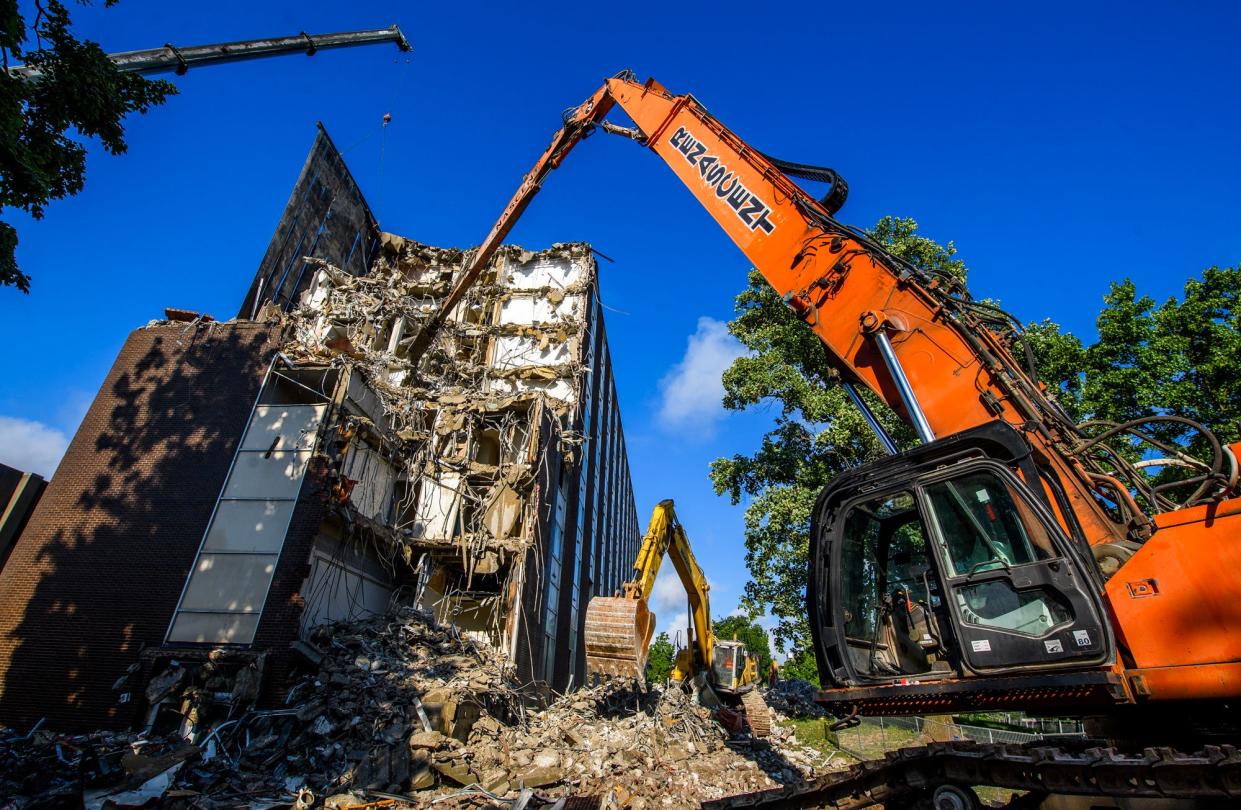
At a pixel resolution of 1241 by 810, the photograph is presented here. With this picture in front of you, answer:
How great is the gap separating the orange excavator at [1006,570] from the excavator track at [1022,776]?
14 millimetres

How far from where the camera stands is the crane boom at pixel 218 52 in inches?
651

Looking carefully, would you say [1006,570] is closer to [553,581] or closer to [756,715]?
[756,715]

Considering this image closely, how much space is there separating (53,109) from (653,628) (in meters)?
13.4

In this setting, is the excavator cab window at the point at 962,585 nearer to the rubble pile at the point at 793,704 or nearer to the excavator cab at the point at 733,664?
the excavator cab at the point at 733,664

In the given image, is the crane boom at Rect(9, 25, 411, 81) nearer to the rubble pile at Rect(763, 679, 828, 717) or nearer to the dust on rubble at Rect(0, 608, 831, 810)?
the dust on rubble at Rect(0, 608, 831, 810)

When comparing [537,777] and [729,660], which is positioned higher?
[729,660]

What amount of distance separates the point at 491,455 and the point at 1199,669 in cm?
1926

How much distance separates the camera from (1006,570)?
4.53 m

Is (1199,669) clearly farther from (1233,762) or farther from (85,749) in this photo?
(85,749)

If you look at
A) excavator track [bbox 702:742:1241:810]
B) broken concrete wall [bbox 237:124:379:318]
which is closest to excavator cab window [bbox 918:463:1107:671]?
excavator track [bbox 702:742:1241:810]

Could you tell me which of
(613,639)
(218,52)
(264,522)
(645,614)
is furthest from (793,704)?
(218,52)

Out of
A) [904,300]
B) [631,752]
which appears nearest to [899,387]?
[904,300]

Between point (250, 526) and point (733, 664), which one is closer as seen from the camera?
point (250, 526)

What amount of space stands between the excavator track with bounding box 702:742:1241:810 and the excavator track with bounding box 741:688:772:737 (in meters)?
12.5
